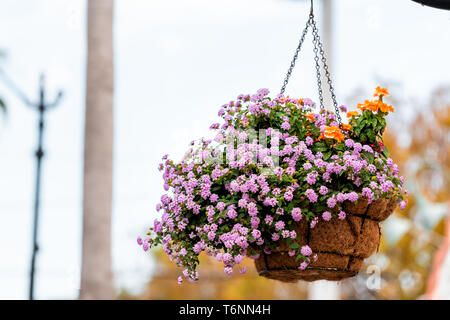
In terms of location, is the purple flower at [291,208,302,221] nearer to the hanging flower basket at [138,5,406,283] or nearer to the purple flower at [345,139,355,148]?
the hanging flower basket at [138,5,406,283]

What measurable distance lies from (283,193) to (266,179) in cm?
7

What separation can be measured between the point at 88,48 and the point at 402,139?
10.3 m

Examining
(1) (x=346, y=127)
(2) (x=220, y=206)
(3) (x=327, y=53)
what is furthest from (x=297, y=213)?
(3) (x=327, y=53)

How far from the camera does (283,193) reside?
1.79 meters

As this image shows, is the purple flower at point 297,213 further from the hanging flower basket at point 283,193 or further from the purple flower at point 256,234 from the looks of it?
the purple flower at point 256,234

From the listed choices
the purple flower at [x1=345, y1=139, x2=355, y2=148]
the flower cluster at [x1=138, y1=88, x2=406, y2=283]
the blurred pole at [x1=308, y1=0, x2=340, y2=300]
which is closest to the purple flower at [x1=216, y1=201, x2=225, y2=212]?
the flower cluster at [x1=138, y1=88, x2=406, y2=283]

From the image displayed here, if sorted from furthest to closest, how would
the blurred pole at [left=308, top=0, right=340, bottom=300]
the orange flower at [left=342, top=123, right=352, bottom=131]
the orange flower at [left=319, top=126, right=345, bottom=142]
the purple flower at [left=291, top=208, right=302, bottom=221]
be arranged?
the blurred pole at [left=308, top=0, right=340, bottom=300] → the orange flower at [left=342, top=123, right=352, bottom=131] → the orange flower at [left=319, top=126, right=345, bottom=142] → the purple flower at [left=291, top=208, right=302, bottom=221]

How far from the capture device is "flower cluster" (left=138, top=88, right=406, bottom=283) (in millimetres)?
1777

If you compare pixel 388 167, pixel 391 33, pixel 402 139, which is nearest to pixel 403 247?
pixel 402 139

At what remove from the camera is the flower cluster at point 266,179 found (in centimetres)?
178

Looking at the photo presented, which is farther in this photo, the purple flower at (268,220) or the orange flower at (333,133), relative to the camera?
the orange flower at (333,133)

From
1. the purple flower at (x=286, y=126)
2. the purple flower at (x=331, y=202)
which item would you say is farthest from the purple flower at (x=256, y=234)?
the purple flower at (x=286, y=126)
